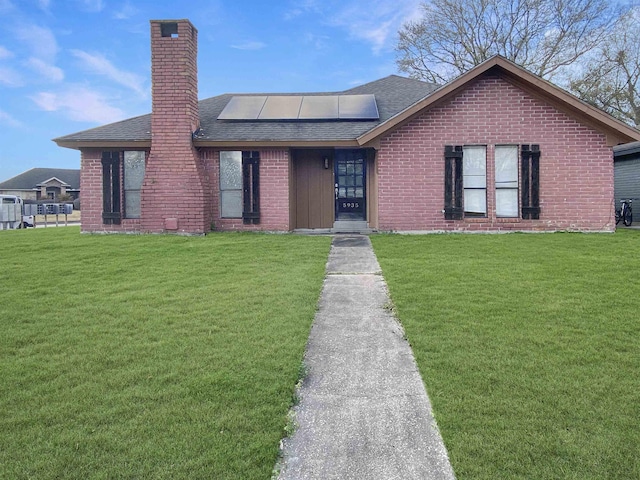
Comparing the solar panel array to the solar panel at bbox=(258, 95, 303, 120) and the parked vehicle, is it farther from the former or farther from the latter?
the parked vehicle

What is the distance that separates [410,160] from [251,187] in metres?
4.13

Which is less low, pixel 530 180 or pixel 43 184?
pixel 43 184

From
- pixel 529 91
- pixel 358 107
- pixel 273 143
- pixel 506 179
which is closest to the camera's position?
pixel 529 91

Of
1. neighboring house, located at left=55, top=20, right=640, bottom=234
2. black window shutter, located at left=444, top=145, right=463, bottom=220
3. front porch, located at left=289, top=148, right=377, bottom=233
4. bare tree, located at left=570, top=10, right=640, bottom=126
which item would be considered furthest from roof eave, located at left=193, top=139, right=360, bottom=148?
bare tree, located at left=570, top=10, right=640, bottom=126

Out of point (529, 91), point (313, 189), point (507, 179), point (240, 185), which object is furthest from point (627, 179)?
point (240, 185)

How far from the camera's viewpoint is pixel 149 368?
10.8 feet

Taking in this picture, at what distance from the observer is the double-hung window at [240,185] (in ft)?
39.3

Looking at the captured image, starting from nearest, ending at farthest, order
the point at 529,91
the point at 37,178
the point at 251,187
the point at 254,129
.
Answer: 1. the point at 529,91
2. the point at 251,187
3. the point at 254,129
4. the point at 37,178

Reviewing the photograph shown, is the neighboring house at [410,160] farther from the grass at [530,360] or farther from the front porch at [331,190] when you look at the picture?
the grass at [530,360]

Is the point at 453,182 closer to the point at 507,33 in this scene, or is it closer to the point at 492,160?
the point at 492,160

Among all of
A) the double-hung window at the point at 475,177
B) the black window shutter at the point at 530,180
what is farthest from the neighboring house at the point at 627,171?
the double-hung window at the point at 475,177

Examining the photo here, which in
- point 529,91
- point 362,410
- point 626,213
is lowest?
point 362,410

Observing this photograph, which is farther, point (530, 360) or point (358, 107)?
point (358, 107)

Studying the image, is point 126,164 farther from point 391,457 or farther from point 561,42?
point 561,42
